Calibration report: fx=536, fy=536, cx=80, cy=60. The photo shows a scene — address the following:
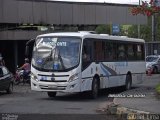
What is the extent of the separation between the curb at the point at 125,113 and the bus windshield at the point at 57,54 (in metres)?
5.30

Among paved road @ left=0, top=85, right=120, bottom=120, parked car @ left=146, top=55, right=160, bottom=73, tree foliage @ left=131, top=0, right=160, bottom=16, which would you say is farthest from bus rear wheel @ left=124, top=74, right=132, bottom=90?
parked car @ left=146, top=55, right=160, bottom=73

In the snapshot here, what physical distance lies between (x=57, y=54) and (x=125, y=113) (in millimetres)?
7259

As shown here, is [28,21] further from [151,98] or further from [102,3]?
[151,98]

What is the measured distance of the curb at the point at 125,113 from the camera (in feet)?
48.9

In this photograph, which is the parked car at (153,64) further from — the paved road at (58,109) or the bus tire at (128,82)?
the paved road at (58,109)

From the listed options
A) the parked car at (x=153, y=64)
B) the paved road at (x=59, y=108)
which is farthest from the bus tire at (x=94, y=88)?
the parked car at (x=153, y=64)

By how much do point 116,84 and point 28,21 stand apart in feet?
64.6

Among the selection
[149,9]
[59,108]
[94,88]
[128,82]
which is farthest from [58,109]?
[128,82]

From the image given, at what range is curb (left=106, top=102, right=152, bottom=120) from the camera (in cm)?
1491

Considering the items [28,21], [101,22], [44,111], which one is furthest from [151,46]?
[44,111]

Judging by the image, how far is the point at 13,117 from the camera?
1583 centimetres

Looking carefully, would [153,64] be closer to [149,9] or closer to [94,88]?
[94,88]

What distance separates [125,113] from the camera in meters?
15.7

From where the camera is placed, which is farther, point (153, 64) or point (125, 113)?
point (153, 64)
